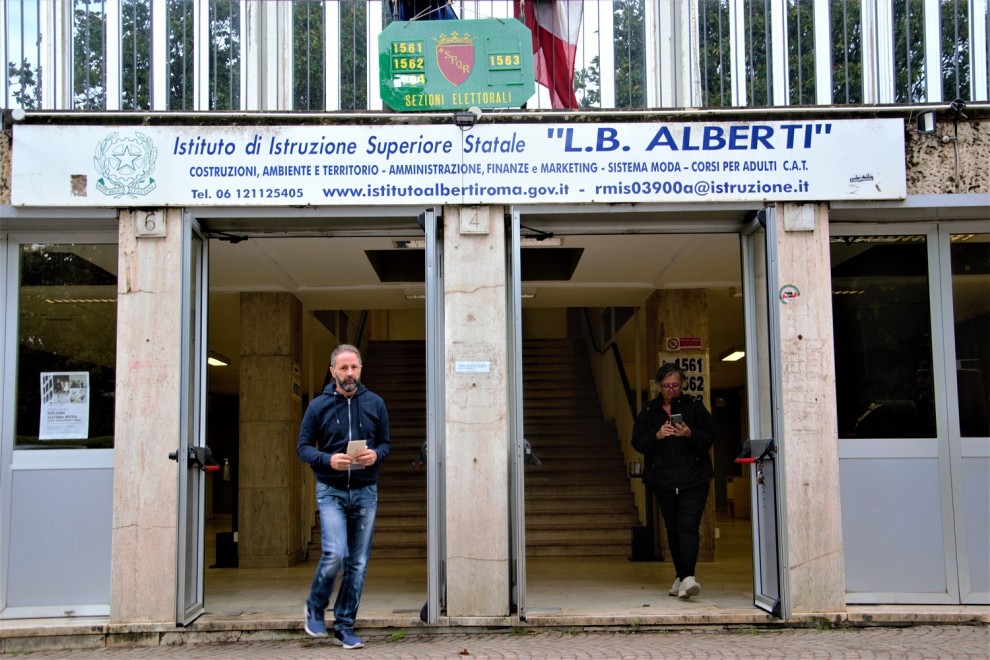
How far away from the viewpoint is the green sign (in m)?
7.50

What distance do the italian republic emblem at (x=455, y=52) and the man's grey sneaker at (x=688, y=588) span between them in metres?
3.85

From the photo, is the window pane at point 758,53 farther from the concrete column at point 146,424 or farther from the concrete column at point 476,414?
the concrete column at point 146,424

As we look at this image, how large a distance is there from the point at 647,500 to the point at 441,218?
5.43 meters

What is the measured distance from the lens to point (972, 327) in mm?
7656

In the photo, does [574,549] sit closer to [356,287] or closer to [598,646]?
[356,287]

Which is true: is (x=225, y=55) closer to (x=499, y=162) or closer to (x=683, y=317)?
(x=499, y=162)

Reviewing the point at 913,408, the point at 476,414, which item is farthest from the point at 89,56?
the point at 913,408

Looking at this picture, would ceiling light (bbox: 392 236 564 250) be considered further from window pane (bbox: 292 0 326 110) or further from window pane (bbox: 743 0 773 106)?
window pane (bbox: 743 0 773 106)

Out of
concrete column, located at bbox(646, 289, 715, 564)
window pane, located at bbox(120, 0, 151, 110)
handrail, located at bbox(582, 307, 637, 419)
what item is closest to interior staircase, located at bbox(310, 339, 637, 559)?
handrail, located at bbox(582, 307, 637, 419)

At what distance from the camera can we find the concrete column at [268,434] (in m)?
11.1

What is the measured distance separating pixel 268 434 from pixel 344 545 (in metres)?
5.06

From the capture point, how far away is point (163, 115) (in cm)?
725

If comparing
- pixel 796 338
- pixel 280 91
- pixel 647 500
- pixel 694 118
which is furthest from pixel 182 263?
pixel 647 500

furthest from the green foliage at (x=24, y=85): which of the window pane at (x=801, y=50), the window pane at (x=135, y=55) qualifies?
the window pane at (x=801, y=50)
